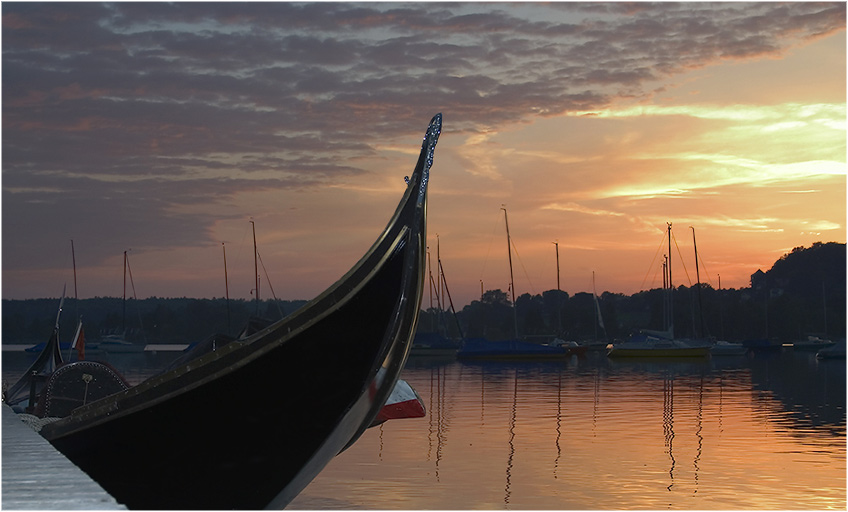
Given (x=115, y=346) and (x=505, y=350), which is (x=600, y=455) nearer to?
(x=505, y=350)

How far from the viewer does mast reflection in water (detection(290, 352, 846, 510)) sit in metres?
18.0

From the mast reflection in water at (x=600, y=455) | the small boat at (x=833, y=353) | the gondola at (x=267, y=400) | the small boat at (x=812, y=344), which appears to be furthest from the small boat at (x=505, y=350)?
the gondola at (x=267, y=400)

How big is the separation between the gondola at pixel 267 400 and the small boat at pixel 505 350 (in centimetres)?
6330

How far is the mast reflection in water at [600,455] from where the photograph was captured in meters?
18.0

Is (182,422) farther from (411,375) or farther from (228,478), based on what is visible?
(411,375)

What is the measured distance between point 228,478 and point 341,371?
74.8 inches

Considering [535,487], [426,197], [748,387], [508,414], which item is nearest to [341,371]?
[426,197]

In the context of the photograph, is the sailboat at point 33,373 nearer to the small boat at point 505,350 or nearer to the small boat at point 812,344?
the small boat at point 505,350

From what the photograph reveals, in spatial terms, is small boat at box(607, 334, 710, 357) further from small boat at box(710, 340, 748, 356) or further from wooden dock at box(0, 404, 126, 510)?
wooden dock at box(0, 404, 126, 510)

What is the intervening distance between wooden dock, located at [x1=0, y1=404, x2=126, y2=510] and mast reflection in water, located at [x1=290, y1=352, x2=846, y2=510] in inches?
323

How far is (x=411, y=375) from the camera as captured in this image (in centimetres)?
6084

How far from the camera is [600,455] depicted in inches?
915

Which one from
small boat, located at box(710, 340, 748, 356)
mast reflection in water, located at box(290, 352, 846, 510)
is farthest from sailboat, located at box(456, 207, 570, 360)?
mast reflection in water, located at box(290, 352, 846, 510)

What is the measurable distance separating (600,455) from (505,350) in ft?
166
